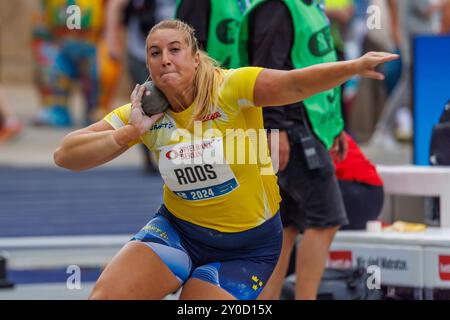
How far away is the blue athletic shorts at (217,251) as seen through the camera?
5293 millimetres

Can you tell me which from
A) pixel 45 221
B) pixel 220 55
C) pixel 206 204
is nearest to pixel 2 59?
pixel 45 221

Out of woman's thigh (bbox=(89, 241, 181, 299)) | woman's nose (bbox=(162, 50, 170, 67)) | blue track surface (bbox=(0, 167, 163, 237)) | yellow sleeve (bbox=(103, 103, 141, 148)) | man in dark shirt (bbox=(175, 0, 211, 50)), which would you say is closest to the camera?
woman's thigh (bbox=(89, 241, 181, 299))

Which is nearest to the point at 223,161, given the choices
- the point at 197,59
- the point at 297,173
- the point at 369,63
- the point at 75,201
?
the point at 197,59

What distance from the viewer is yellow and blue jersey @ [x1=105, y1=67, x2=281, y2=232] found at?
5234 mm

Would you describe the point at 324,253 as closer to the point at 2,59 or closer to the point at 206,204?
the point at 206,204

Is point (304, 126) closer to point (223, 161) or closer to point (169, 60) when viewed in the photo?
point (223, 161)

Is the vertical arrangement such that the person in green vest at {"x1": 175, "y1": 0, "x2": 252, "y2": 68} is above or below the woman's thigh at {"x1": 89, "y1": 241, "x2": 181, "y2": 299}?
above

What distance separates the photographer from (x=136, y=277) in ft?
16.9

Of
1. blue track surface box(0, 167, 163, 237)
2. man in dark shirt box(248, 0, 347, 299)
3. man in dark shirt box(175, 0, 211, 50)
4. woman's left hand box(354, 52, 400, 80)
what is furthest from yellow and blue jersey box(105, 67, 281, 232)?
blue track surface box(0, 167, 163, 237)

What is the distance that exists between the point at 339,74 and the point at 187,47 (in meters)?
0.72

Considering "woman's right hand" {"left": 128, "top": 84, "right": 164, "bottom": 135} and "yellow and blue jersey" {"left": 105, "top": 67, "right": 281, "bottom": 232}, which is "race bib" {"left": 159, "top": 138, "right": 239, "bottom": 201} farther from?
"woman's right hand" {"left": 128, "top": 84, "right": 164, "bottom": 135}

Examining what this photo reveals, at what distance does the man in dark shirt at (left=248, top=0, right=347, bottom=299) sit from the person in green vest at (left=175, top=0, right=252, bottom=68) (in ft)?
0.88

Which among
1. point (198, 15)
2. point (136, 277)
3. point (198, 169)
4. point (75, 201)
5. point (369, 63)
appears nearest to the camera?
point (369, 63)

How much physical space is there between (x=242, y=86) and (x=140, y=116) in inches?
16.7
